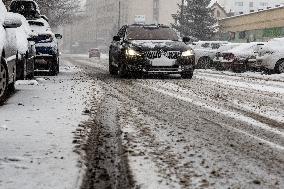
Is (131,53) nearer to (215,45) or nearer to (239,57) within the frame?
(239,57)

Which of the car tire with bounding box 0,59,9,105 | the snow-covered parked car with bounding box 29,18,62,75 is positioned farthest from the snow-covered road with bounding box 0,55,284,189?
the snow-covered parked car with bounding box 29,18,62,75

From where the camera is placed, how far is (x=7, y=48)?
298 inches

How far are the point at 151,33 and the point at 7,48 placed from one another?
6987mm

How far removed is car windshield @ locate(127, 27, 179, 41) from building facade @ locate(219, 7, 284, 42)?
28183mm

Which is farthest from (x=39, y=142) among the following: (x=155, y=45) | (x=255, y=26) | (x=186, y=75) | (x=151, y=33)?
(x=255, y=26)

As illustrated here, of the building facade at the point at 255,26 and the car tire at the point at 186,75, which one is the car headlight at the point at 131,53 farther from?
the building facade at the point at 255,26

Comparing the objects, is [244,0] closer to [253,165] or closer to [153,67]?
[153,67]

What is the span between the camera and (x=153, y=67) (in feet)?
41.4

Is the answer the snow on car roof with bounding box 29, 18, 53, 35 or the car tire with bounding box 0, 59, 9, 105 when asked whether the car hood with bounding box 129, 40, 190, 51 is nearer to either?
the snow on car roof with bounding box 29, 18, 53, 35

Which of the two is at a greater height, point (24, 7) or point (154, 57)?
point (24, 7)

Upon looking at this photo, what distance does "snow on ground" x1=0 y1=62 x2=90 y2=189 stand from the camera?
3150 millimetres

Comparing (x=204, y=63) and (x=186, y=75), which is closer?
(x=186, y=75)

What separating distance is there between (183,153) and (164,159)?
0.29 metres

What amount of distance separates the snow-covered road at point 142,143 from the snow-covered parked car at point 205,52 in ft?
52.9
